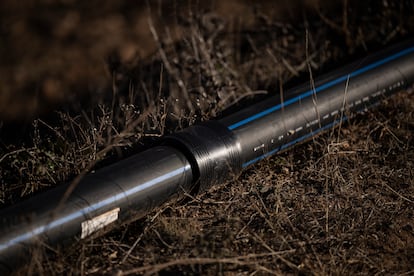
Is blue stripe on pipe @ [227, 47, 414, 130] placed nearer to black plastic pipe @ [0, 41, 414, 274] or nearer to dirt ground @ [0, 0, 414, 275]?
black plastic pipe @ [0, 41, 414, 274]

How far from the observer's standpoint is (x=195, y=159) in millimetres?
2857

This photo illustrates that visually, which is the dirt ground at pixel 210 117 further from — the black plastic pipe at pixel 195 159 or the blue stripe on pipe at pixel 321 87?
the blue stripe on pipe at pixel 321 87

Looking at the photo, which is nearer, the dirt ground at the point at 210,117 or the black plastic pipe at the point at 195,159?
the black plastic pipe at the point at 195,159

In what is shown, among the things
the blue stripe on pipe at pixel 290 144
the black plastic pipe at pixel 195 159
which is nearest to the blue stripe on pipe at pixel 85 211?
the black plastic pipe at pixel 195 159

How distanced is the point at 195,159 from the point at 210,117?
73 centimetres

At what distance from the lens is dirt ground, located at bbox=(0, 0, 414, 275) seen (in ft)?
8.48

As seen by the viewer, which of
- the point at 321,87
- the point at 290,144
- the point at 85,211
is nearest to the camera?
the point at 85,211

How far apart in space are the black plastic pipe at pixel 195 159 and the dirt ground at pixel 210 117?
0.10 m

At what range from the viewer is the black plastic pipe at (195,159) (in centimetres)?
247

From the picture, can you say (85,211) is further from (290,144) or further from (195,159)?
(290,144)

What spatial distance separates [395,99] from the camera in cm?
383

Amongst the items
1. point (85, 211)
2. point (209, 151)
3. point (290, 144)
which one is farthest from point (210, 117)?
point (85, 211)

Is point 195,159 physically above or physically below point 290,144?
above

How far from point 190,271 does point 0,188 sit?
Result: 116 cm
